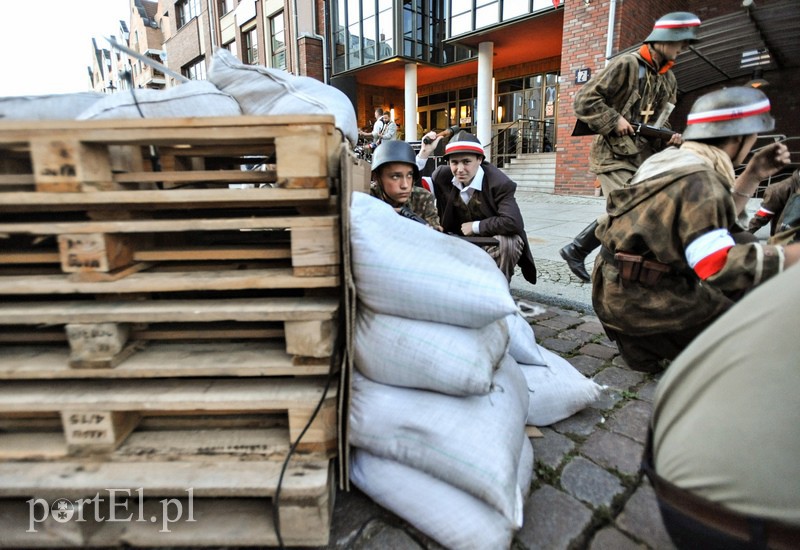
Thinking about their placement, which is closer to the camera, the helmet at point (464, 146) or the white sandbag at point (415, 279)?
the white sandbag at point (415, 279)

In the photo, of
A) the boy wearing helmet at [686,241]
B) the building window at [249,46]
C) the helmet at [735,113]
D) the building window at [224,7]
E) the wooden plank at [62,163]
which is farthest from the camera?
the building window at [224,7]

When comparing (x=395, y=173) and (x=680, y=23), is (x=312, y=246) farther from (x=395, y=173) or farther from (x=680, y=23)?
(x=680, y=23)

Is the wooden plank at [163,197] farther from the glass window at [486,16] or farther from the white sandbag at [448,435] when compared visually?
the glass window at [486,16]

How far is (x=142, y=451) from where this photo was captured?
129 cm

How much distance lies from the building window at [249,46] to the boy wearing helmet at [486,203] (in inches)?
722

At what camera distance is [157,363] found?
129 centimetres

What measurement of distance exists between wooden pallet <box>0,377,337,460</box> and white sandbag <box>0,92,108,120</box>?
0.82m

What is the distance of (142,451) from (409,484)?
0.80 m

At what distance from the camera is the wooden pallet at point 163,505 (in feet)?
3.94

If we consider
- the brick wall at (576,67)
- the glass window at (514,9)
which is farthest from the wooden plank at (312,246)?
the glass window at (514,9)

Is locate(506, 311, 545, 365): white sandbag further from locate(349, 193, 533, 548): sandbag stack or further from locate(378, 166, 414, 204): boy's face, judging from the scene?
locate(378, 166, 414, 204): boy's face

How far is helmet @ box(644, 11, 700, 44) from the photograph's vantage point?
3086 millimetres

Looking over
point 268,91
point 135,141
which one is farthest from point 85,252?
point 268,91

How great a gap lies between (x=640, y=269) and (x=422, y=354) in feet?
4.73
